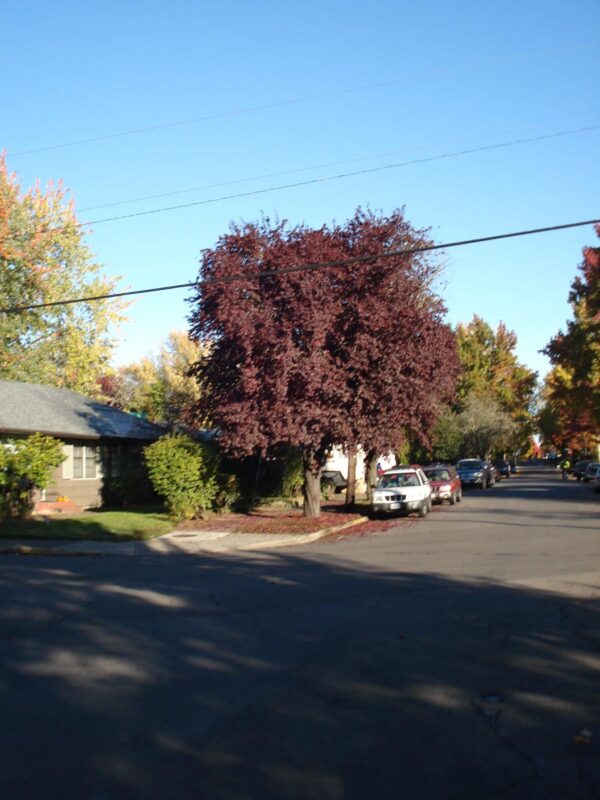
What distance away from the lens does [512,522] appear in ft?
77.0

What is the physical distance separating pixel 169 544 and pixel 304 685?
44.3 ft

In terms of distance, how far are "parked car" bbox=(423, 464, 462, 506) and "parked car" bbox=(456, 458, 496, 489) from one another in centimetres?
1325

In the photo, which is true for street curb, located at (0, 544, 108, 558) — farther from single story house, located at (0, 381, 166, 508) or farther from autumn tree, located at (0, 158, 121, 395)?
autumn tree, located at (0, 158, 121, 395)

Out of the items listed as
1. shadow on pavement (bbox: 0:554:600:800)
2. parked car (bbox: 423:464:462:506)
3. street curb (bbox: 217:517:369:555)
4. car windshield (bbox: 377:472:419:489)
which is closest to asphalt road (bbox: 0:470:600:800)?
shadow on pavement (bbox: 0:554:600:800)

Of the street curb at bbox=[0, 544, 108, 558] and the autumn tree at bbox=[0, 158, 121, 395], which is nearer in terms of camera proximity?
the street curb at bbox=[0, 544, 108, 558]

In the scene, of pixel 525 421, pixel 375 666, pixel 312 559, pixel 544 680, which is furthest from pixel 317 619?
pixel 525 421

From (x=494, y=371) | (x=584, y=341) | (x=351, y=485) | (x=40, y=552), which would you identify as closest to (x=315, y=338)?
(x=40, y=552)

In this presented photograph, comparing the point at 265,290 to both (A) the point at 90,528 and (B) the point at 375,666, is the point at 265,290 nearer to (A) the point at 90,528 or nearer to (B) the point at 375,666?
(A) the point at 90,528

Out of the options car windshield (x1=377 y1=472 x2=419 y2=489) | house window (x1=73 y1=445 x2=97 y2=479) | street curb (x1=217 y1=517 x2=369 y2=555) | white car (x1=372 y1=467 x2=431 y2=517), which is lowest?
street curb (x1=217 y1=517 x2=369 y2=555)

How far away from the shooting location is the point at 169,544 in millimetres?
20359

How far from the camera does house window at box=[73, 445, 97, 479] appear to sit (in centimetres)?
3189

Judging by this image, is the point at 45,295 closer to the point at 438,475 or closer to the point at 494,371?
the point at 438,475

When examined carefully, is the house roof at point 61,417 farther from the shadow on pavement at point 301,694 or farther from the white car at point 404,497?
the shadow on pavement at point 301,694

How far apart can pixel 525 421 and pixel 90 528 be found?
7679 cm
